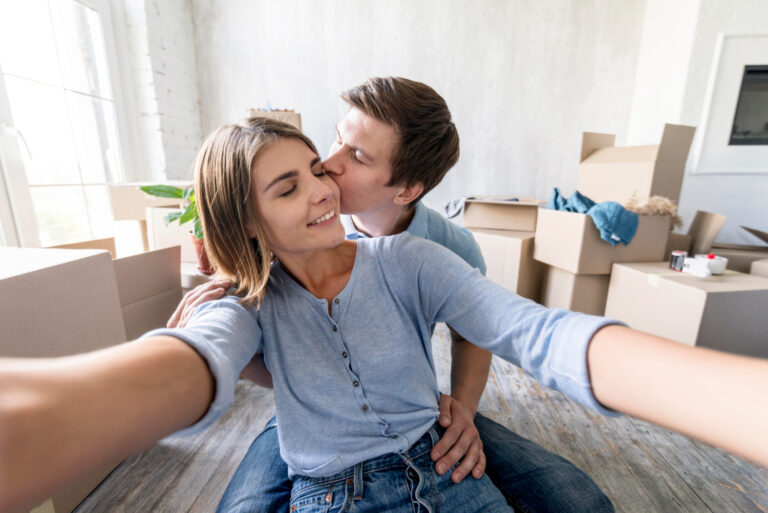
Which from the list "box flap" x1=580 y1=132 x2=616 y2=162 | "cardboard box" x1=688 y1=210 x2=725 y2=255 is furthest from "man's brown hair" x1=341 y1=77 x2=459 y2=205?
"cardboard box" x1=688 y1=210 x2=725 y2=255

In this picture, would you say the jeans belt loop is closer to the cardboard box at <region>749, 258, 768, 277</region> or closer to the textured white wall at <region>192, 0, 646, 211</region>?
the cardboard box at <region>749, 258, 768, 277</region>

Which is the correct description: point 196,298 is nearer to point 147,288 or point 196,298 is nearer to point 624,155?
point 147,288

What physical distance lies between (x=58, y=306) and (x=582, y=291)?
1941 millimetres

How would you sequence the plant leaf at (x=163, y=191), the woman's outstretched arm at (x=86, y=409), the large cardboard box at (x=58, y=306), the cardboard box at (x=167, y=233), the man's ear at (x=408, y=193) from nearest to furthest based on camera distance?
1. the woman's outstretched arm at (x=86, y=409)
2. the large cardboard box at (x=58, y=306)
3. the man's ear at (x=408, y=193)
4. the plant leaf at (x=163, y=191)
5. the cardboard box at (x=167, y=233)

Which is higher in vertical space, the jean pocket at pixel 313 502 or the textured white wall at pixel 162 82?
the textured white wall at pixel 162 82

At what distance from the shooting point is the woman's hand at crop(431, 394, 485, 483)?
64cm

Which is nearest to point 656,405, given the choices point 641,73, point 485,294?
point 485,294

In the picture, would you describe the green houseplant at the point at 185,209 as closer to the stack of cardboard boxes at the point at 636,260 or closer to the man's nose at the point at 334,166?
the man's nose at the point at 334,166

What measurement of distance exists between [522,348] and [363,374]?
29 cm

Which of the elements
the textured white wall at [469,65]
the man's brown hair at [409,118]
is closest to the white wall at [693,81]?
the textured white wall at [469,65]

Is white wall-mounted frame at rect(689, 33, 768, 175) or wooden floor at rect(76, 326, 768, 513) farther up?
white wall-mounted frame at rect(689, 33, 768, 175)

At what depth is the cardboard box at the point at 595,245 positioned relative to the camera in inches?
62.9

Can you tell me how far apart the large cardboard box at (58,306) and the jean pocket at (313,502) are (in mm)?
457

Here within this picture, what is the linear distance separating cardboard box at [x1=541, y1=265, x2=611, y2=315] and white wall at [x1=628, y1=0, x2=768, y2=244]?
107 centimetres
